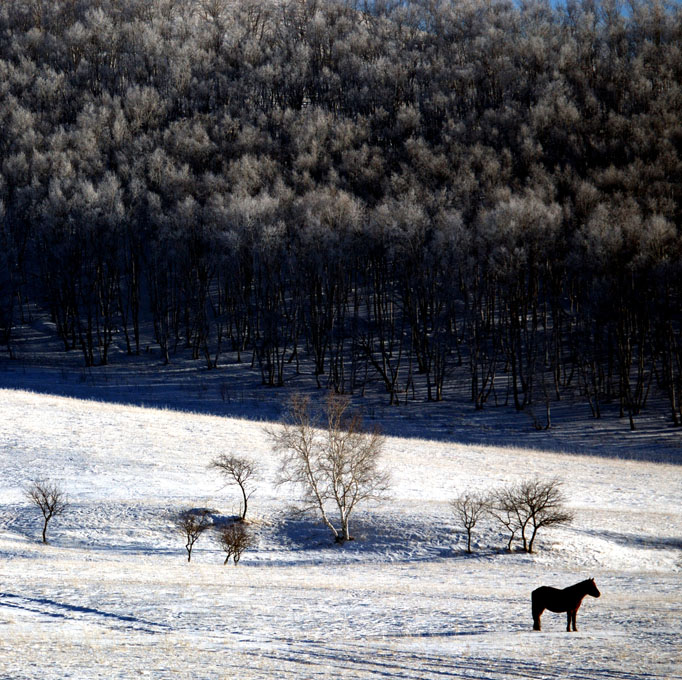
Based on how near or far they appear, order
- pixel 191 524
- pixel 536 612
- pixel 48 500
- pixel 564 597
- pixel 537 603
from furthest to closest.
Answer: pixel 48 500, pixel 191 524, pixel 536 612, pixel 537 603, pixel 564 597

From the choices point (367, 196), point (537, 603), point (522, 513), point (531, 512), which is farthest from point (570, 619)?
point (367, 196)

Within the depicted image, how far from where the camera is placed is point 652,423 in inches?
1778

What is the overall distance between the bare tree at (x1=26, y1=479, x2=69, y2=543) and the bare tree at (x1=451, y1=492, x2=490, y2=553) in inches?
494

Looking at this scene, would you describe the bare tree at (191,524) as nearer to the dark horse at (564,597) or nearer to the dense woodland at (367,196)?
the dark horse at (564,597)

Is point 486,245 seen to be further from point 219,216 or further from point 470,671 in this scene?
point 470,671

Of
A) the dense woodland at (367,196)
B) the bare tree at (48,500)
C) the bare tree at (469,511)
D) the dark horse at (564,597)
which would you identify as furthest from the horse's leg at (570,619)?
the dense woodland at (367,196)

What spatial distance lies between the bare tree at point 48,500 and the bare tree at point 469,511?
12.5m

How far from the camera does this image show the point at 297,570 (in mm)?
20109

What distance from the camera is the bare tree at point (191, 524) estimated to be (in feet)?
70.1

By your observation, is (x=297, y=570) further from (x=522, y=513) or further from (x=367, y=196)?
(x=367, y=196)

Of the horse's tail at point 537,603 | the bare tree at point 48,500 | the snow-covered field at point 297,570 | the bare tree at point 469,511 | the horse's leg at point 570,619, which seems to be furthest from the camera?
the bare tree at point 469,511

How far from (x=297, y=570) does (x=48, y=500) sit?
958 cm

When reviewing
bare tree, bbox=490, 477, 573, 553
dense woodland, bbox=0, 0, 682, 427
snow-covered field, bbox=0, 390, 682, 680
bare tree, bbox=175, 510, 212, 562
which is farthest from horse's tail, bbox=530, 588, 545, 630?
dense woodland, bbox=0, 0, 682, 427

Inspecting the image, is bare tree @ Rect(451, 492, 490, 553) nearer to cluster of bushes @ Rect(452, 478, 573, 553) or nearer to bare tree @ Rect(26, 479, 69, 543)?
cluster of bushes @ Rect(452, 478, 573, 553)
